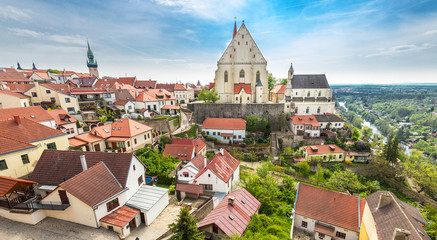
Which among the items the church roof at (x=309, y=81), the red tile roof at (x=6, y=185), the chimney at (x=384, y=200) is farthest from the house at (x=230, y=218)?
the church roof at (x=309, y=81)

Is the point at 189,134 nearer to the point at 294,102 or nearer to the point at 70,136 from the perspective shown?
the point at 70,136

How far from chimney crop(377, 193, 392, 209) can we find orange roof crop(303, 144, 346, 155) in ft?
76.9

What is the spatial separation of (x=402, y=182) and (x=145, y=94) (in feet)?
195

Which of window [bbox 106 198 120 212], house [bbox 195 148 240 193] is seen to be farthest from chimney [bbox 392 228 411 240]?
window [bbox 106 198 120 212]

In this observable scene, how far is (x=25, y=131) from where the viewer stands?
1825 cm

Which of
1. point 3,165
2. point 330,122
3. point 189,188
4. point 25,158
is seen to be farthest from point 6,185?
point 330,122

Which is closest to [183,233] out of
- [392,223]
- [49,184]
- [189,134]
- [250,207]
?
[250,207]

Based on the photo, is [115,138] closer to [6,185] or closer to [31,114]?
[31,114]

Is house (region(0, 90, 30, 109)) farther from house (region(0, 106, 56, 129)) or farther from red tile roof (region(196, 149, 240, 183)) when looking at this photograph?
red tile roof (region(196, 149, 240, 183))

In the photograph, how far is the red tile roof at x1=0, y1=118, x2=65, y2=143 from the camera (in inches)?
683

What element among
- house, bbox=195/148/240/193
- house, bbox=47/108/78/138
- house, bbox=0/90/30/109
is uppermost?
house, bbox=0/90/30/109

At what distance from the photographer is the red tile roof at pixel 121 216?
40.0 feet

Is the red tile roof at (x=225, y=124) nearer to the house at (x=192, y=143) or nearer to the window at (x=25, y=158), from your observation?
the house at (x=192, y=143)

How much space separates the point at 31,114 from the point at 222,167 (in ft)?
90.5
